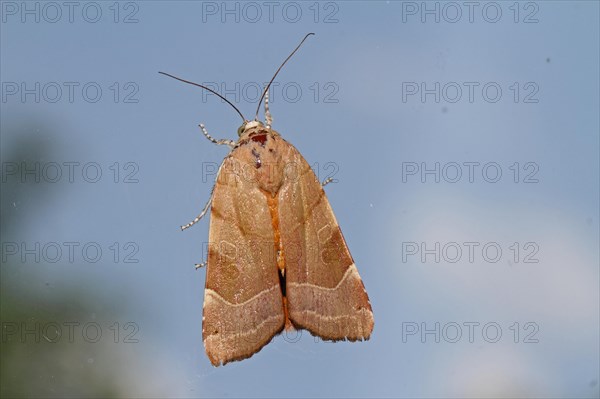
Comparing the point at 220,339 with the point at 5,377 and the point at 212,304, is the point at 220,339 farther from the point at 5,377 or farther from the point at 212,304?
the point at 5,377

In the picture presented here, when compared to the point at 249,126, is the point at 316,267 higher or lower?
lower

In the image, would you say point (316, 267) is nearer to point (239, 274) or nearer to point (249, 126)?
point (239, 274)

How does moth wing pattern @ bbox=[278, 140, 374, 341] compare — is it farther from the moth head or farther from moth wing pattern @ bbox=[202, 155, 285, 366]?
the moth head

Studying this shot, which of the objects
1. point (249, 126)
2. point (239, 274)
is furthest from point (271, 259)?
point (249, 126)

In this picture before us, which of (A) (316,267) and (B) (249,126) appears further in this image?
(B) (249,126)

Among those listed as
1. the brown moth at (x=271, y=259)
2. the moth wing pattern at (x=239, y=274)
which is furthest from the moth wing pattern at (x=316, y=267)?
the moth wing pattern at (x=239, y=274)

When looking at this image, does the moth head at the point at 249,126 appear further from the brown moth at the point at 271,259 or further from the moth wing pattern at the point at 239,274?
the moth wing pattern at the point at 239,274

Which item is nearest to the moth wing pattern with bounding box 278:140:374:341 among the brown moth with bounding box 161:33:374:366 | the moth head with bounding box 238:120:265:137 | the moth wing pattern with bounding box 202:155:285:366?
the brown moth with bounding box 161:33:374:366
